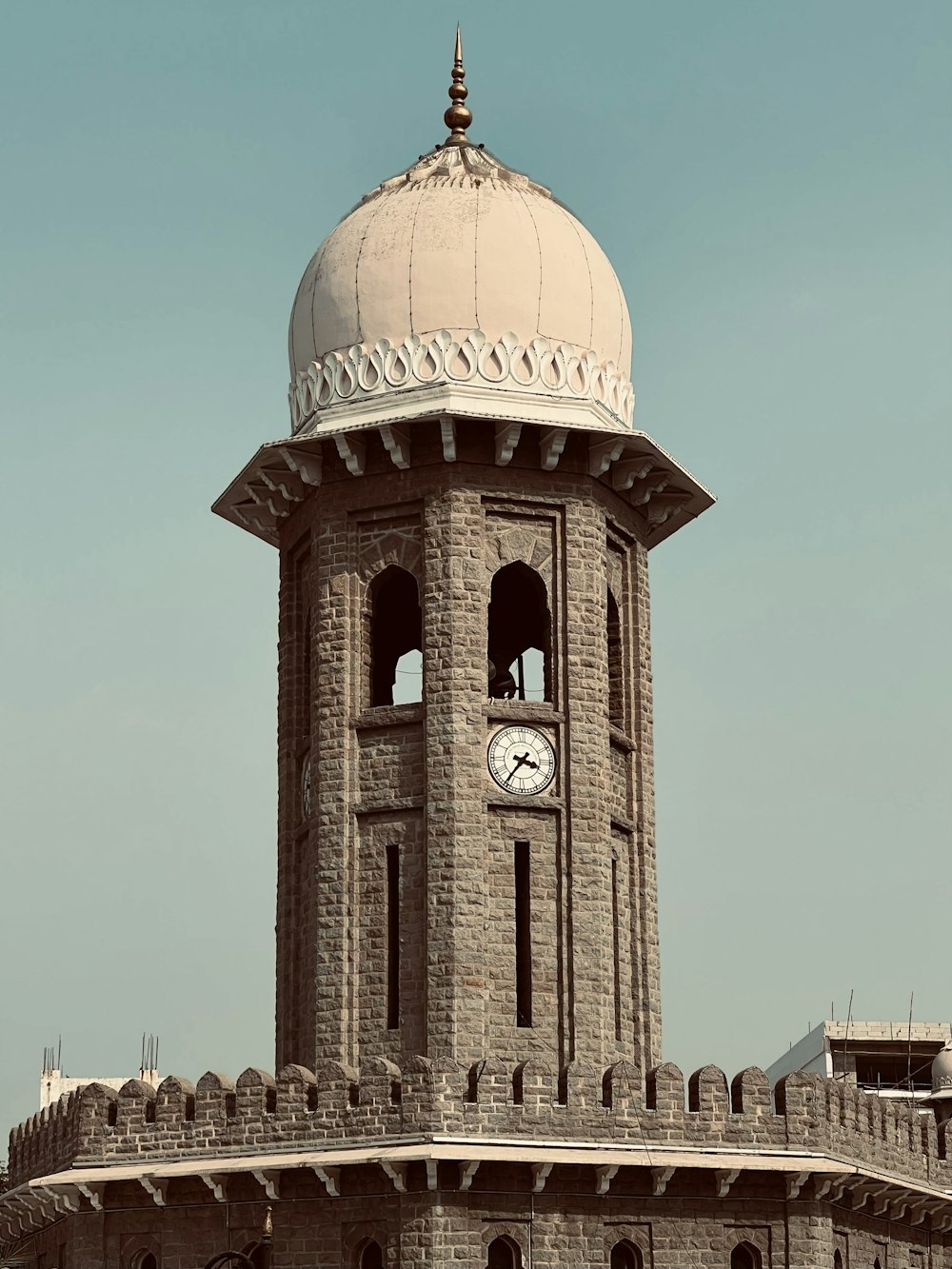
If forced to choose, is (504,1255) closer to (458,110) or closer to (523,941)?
(523,941)

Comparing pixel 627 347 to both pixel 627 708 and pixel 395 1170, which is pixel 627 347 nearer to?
pixel 627 708

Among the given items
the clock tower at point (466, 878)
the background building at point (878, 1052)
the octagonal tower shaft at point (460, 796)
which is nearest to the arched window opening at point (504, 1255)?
the clock tower at point (466, 878)

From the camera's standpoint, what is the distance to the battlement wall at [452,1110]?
35812mm

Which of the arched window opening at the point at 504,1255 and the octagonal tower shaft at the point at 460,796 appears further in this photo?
the octagonal tower shaft at the point at 460,796

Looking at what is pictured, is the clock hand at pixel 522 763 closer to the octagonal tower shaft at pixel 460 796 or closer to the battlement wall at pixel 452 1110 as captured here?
the octagonal tower shaft at pixel 460 796

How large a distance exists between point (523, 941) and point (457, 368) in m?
10.0

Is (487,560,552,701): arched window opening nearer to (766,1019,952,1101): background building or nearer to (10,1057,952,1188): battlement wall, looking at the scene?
(10,1057,952,1188): battlement wall

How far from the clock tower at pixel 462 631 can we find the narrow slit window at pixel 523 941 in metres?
0.04

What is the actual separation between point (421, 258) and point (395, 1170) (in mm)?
16488

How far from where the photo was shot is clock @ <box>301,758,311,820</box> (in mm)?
42406

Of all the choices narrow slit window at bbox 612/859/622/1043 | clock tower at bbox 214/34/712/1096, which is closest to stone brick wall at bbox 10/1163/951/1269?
clock tower at bbox 214/34/712/1096

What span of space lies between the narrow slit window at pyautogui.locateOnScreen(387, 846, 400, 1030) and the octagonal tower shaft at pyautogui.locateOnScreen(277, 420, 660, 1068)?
4 centimetres

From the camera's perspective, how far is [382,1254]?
35.7 meters

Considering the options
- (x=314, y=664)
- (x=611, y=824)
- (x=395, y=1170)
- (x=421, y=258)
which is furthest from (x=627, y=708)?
(x=395, y=1170)
